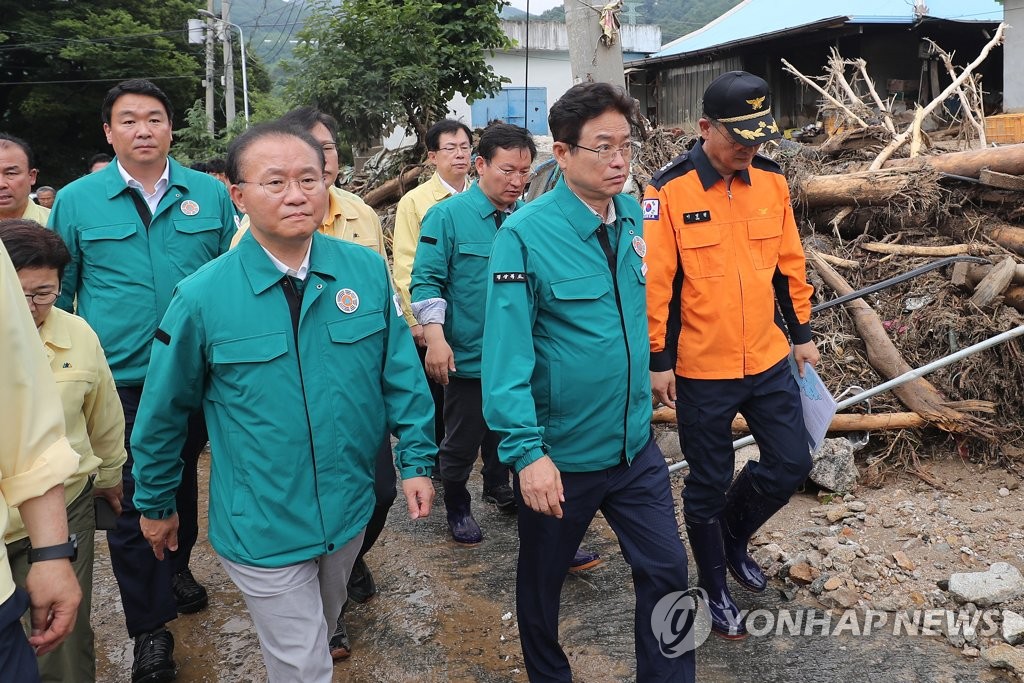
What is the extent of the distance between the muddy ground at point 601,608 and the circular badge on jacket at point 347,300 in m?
1.67

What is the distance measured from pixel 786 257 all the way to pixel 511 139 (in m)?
1.57

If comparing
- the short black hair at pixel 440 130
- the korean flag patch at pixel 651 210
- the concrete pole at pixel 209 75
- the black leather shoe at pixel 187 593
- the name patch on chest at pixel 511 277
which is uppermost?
the concrete pole at pixel 209 75

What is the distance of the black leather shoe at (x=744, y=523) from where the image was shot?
3.66 m

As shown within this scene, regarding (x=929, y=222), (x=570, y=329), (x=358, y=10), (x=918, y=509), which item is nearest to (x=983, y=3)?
(x=358, y=10)

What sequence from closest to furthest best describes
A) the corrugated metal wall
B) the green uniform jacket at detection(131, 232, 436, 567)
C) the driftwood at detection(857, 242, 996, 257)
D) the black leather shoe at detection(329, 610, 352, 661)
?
the green uniform jacket at detection(131, 232, 436, 567) < the black leather shoe at detection(329, 610, 352, 661) < the driftwood at detection(857, 242, 996, 257) < the corrugated metal wall

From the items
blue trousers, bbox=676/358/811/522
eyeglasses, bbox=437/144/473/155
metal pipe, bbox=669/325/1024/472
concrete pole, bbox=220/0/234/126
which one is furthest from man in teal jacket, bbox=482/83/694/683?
concrete pole, bbox=220/0/234/126

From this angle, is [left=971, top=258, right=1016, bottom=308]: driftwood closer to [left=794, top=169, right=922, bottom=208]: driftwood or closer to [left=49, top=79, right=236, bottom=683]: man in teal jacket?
[left=794, top=169, right=922, bottom=208]: driftwood

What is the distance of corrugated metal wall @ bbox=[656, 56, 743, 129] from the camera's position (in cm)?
1917

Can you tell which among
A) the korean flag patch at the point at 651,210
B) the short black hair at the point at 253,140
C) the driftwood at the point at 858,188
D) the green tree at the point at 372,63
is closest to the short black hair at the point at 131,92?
the short black hair at the point at 253,140

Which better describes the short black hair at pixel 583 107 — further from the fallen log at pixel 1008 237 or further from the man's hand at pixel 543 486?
the fallen log at pixel 1008 237

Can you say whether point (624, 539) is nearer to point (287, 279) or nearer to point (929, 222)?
point (287, 279)

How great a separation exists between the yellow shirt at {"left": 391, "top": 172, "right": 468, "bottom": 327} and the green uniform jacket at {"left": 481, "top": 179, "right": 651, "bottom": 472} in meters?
2.15

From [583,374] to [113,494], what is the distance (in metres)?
1.79

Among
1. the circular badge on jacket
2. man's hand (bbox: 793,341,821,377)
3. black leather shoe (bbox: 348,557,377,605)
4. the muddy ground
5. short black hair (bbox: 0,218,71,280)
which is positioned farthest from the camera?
black leather shoe (bbox: 348,557,377,605)
